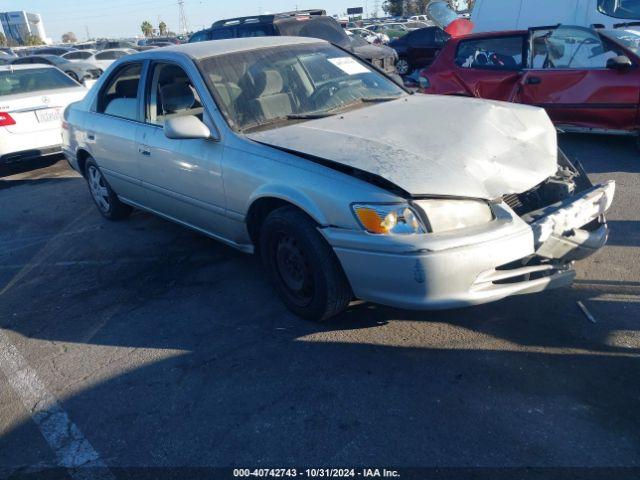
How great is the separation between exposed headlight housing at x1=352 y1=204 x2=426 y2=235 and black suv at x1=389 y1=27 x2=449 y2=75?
14970 mm

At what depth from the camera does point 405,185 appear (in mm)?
2887

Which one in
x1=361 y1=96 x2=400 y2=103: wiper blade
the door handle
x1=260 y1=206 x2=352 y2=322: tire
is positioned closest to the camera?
x1=260 y1=206 x2=352 y2=322: tire

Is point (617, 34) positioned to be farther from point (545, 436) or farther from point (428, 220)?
point (545, 436)

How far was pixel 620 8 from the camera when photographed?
9.54 metres

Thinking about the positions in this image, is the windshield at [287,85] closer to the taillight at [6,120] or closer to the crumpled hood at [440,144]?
the crumpled hood at [440,144]

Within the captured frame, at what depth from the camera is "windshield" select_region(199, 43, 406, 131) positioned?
3891 millimetres

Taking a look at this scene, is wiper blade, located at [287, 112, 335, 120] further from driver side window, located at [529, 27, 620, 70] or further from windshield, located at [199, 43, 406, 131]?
driver side window, located at [529, 27, 620, 70]

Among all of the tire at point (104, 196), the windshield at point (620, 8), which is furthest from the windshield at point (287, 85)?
the windshield at point (620, 8)

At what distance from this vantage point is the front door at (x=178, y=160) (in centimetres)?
388

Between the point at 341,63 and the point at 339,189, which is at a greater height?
the point at 341,63

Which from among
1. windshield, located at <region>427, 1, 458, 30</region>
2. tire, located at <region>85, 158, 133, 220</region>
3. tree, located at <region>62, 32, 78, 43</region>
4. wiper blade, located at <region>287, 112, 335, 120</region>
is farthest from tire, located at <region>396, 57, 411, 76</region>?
tree, located at <region>62, 32, 78, 43</region>

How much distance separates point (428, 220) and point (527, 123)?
1.43 m

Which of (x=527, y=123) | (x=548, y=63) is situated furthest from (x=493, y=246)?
(x=548, y=63)

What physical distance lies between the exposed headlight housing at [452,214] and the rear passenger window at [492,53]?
517 cm
